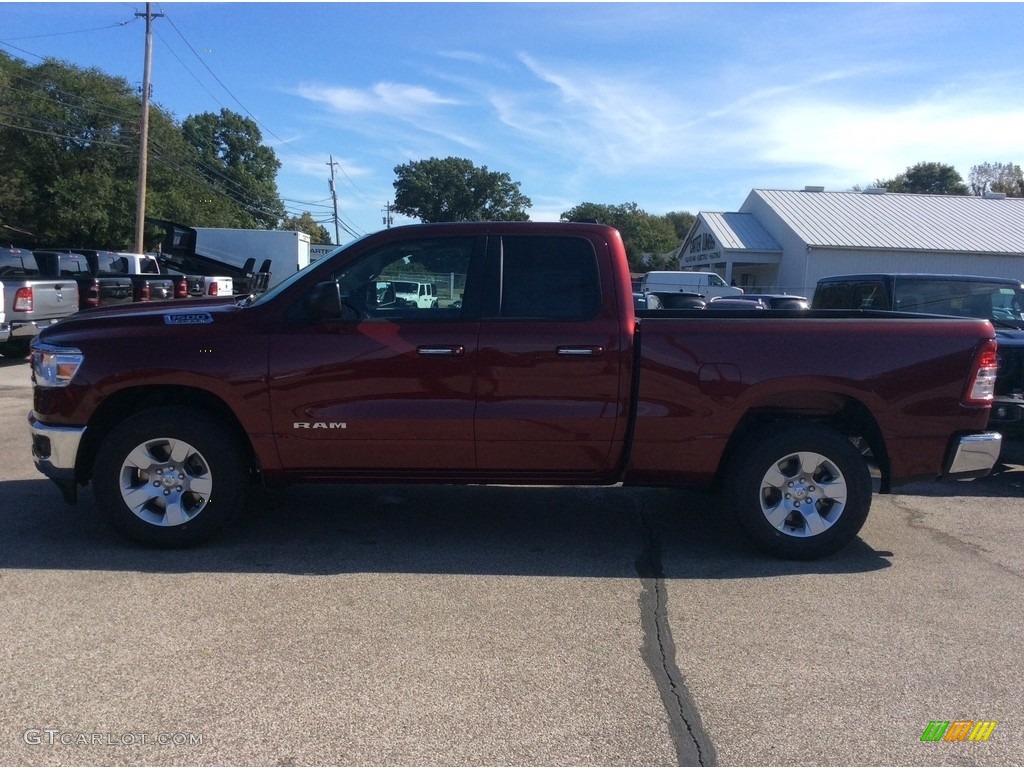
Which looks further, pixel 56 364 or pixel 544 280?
pixel 544 280

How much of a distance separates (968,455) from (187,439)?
15.7 feet

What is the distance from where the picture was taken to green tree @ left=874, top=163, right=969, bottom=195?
7788 cm

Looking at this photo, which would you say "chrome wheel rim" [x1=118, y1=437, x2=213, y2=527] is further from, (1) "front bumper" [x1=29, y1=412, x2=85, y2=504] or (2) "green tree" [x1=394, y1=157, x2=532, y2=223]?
A: (2) "green tree" [x1=394, y1=157, x2=532, y2=223]

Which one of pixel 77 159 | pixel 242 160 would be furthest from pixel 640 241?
pixel 77 159

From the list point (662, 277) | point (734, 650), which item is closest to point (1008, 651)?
point (734, 650)

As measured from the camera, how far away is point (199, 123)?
70.6m

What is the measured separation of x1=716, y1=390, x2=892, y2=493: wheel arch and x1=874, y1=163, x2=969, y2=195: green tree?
262ft

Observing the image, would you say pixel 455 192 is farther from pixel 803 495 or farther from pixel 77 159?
A: pixel 803 495

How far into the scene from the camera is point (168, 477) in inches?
206

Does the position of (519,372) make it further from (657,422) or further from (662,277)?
(662,277)

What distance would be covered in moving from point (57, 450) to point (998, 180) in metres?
91.9

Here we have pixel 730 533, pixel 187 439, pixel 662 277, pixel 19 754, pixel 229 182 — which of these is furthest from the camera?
pixel 229 182

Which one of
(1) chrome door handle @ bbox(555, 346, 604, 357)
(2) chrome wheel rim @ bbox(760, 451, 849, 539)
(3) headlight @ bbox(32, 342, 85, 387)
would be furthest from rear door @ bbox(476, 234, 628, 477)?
(3) headlight @ bbox(32, 342, 85, 387)

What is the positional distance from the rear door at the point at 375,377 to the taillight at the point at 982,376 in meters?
3.06
